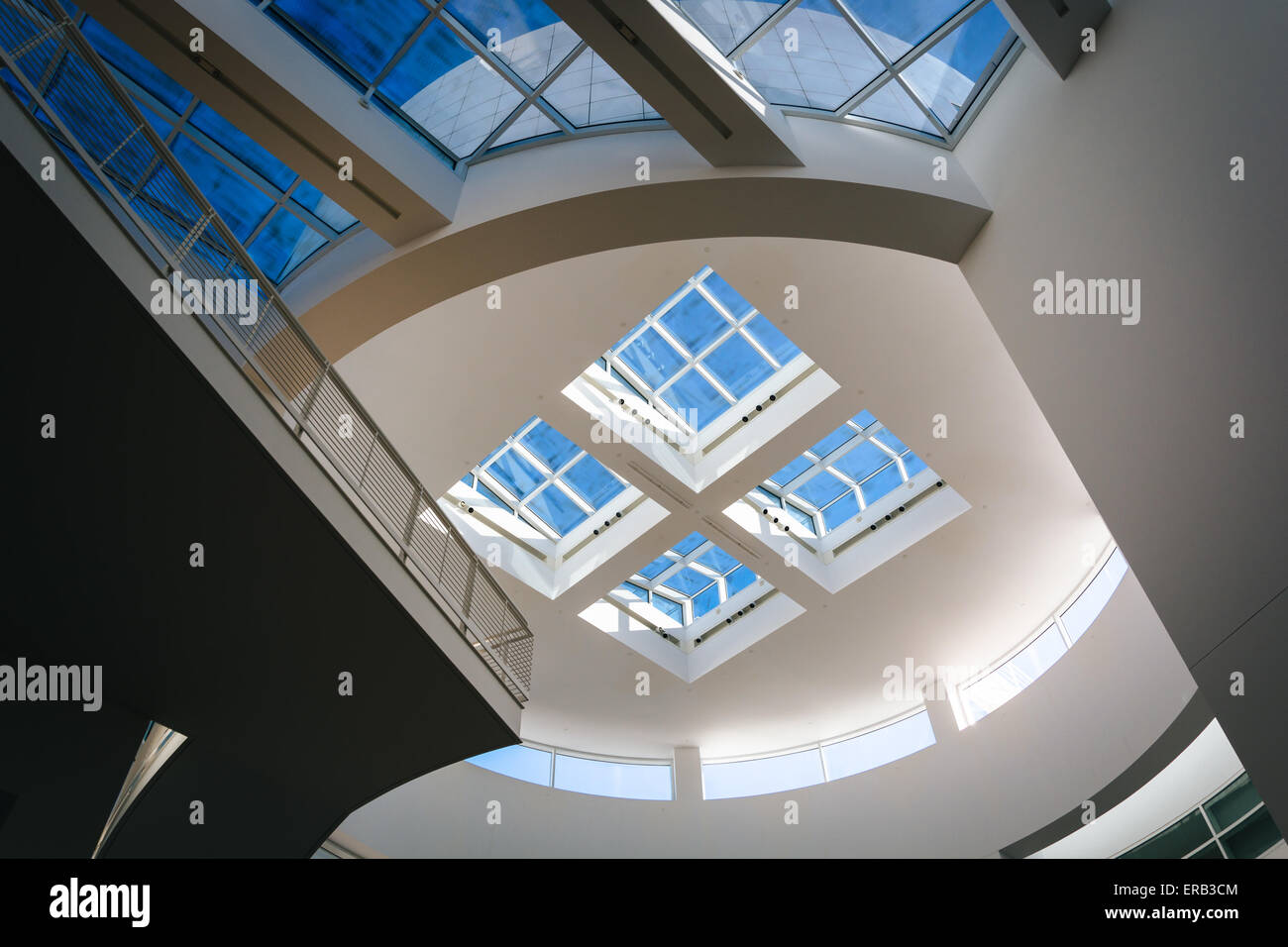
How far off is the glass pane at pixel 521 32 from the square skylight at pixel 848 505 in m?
8.91

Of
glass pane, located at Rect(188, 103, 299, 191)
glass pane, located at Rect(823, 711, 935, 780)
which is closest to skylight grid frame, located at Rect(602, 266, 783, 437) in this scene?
glass pane, located at Rect(188, 103, 299, 191)

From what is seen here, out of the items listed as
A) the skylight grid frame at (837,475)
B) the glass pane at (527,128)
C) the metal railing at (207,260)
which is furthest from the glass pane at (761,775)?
the glass pane at (527,128)

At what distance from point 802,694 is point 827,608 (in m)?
3.41

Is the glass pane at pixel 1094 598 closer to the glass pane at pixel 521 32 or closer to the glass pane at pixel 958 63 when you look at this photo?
the glass pane at pixel 958 63

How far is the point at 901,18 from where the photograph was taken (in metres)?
10.8

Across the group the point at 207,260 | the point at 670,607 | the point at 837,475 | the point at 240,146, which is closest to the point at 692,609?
the point at 670,607

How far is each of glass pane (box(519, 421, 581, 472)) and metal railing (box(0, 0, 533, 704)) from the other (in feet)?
21.3

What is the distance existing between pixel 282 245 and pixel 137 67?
2.63m

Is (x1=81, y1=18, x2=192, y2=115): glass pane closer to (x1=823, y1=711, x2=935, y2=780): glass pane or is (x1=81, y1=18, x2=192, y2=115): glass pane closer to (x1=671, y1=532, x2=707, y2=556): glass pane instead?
(x1=671, y1=532, x2=707, y2=556): glass pane

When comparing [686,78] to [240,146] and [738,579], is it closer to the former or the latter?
[240,146]

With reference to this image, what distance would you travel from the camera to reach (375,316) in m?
11.4

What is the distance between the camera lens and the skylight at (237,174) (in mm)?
10477
